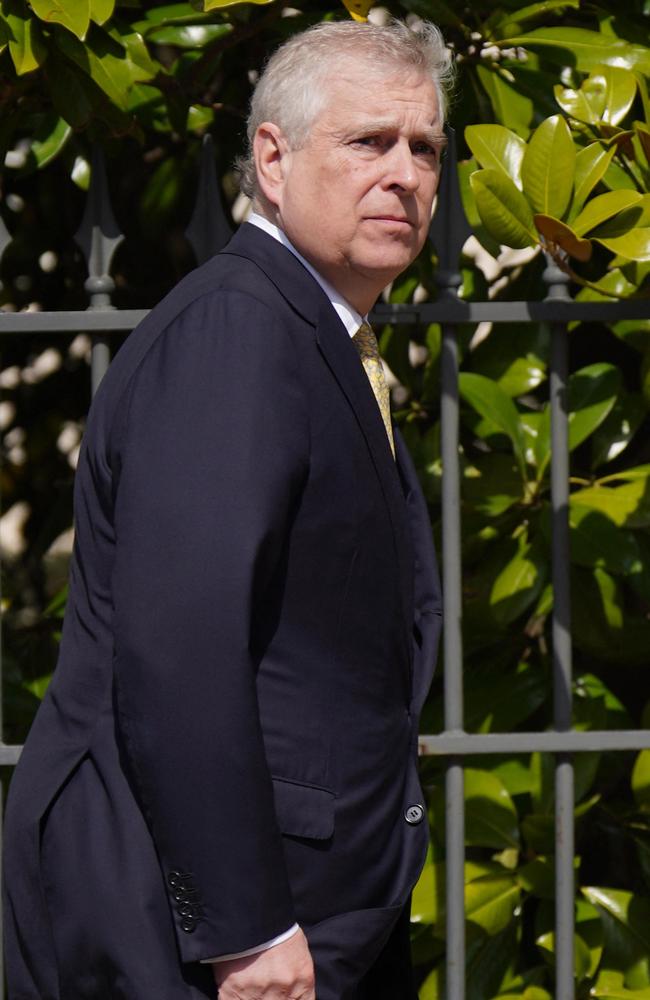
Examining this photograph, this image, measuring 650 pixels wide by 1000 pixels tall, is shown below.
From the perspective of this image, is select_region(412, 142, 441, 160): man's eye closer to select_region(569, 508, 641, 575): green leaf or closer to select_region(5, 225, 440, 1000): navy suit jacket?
select_region(5, 225, 440, 1000): navy suit jacket

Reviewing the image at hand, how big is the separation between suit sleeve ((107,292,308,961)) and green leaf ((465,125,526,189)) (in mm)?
669

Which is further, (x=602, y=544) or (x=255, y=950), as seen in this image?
(x=602, y=544)

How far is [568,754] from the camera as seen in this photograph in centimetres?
225

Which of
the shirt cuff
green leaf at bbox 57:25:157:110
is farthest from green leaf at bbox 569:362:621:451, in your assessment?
the shirt cuff

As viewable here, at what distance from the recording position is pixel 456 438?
2.19m

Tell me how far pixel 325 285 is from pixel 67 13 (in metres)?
0.59

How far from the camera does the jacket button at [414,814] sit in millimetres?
1683

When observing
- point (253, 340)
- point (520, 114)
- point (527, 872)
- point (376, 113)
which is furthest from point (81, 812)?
point (520, 114)

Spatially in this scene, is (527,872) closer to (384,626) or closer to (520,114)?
(384,626)

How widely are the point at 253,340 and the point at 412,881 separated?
71 centimetres

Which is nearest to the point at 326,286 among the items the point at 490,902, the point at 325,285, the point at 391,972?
the point at 325,285

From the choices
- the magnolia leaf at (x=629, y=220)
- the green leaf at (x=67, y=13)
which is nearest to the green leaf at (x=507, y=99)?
the magnolia leaf at (x=629, y=220)

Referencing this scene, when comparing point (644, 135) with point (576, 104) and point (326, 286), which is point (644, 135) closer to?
point (576, 104)

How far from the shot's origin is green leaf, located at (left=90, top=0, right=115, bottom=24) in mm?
1922
